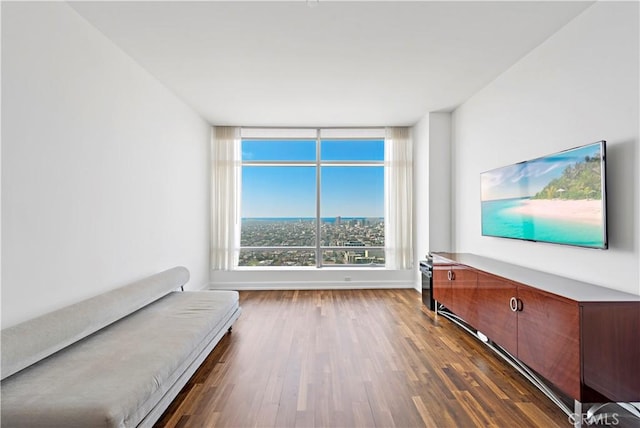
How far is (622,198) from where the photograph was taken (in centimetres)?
206

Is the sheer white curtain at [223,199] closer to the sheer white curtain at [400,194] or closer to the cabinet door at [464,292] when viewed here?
the sheer white curtain at [400,194]

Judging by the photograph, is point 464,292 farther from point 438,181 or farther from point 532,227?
point 438,181

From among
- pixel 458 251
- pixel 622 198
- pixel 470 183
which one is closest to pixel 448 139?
pixel 470 183

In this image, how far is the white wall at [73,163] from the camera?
1870 mm

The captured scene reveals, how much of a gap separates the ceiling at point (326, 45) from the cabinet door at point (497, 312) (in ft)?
6.58

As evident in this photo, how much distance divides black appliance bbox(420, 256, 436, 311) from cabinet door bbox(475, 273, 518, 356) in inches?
45.6

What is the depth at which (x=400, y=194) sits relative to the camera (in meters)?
5.34

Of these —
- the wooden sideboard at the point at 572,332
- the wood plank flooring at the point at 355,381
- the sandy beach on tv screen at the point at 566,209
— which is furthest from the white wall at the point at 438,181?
the wooden sideboard at the point at 572,332

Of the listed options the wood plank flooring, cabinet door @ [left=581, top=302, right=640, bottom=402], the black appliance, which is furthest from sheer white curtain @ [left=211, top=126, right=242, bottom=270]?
cabinet door @ [left=581, top=302, right=640, bottom=402]

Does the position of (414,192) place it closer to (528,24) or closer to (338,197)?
(338,197)

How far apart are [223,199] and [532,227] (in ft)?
14.0

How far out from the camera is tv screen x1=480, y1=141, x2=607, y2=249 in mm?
2150

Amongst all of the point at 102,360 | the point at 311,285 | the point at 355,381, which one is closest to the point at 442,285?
the point at 355,381

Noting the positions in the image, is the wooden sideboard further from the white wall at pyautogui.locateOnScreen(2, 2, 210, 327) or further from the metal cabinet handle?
the white wall at pyautogui.locateOnScreen(2, 2, 210, 327)
